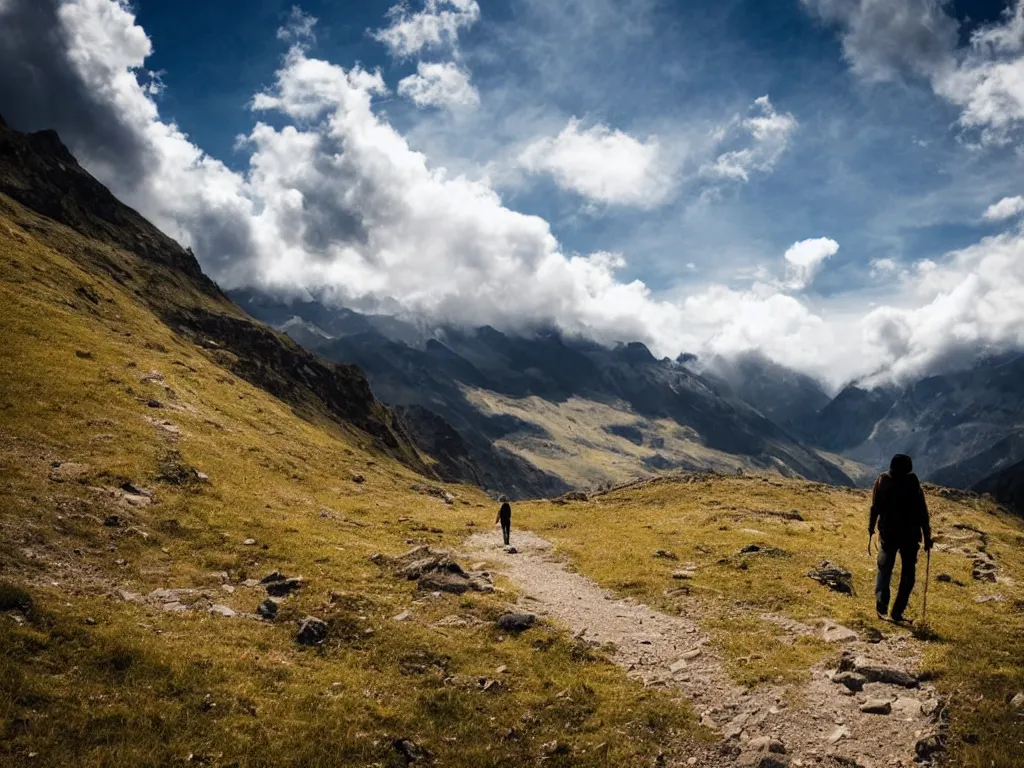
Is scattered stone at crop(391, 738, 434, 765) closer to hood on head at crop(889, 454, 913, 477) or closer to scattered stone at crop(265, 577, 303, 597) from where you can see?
scattered stone at crop(265, 577, 303, 597)

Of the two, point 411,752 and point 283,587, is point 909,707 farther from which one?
point 283,587

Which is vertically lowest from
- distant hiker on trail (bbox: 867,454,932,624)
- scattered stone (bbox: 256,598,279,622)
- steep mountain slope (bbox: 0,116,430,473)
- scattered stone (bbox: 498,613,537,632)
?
scattered stone (bbox: 256,598,279,622)

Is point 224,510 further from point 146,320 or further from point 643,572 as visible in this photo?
point 146,320

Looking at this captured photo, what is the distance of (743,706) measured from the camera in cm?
1551

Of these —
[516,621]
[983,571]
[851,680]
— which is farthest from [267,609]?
[983,571]

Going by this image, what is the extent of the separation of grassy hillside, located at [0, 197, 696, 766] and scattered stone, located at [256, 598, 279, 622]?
34 centimetres

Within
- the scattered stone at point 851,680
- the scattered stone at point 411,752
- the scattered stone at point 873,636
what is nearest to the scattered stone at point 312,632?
the scattered stone at point 411,752

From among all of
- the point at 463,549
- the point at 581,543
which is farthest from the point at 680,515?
the point at 463,549

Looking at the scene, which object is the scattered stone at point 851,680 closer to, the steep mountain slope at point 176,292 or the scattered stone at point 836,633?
the scattered stone at point 836,633

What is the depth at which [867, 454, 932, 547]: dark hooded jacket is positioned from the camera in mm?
19500

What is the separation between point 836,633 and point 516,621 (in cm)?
1090

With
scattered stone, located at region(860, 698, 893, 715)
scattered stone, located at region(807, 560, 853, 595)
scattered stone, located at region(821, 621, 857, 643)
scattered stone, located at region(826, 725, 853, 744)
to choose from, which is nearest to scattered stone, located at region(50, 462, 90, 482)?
scattered stone, located at region(826, 725, 853, 744)

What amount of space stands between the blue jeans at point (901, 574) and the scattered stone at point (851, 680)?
188 inches

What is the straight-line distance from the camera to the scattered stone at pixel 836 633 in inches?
784
